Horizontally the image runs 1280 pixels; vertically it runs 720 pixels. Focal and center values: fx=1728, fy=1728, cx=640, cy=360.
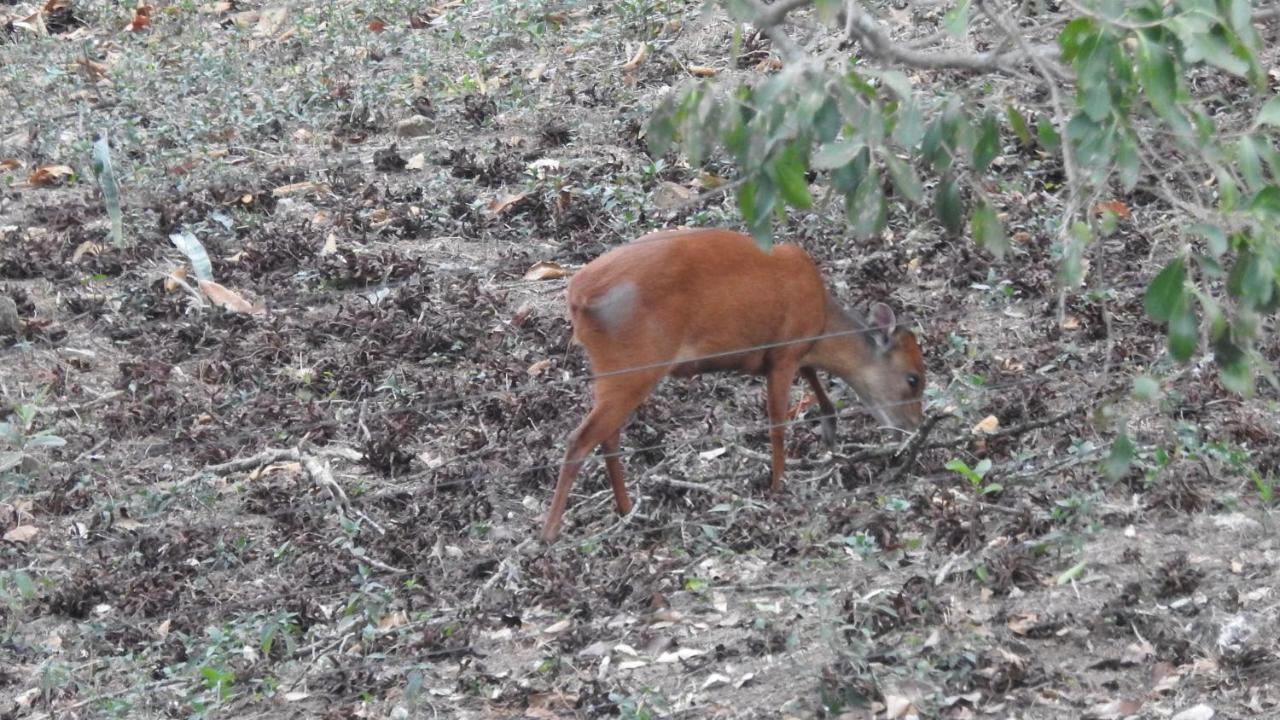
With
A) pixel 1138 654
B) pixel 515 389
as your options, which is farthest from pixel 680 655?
pixel 515 389

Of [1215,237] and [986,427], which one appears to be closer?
[1215,237]

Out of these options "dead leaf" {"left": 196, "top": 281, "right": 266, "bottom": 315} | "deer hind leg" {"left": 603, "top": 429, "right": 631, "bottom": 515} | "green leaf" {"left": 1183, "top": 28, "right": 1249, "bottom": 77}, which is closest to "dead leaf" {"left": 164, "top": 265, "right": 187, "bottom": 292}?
"dead leaf" {"left": 196, "top": 281, "right": 266, "bottom": 315}

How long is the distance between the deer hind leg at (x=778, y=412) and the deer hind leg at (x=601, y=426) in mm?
572

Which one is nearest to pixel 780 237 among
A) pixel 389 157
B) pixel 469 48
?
pixel 389 157

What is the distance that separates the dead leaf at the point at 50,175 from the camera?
1069 cm

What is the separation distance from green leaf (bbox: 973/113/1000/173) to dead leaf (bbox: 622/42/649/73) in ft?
25.2

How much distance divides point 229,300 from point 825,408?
11.0 ft

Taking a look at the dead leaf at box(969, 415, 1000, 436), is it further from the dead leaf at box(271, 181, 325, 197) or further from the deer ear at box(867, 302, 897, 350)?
the dead leaf at box(271, 181, 325, 197)

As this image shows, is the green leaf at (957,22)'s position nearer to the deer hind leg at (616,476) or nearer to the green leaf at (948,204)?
the green leaf at (948,204)

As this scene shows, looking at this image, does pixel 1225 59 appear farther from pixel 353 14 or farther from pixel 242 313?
pixel 353 14

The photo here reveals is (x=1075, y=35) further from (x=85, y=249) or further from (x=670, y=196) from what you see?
(x=85, y=249)

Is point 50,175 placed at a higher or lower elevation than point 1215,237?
lower

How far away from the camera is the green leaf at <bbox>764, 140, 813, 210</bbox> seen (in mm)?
3459

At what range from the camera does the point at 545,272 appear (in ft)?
30.0
